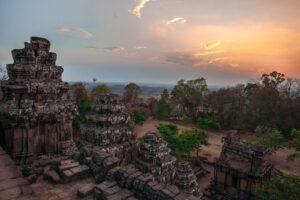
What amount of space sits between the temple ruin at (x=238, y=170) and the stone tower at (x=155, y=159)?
22.4ft

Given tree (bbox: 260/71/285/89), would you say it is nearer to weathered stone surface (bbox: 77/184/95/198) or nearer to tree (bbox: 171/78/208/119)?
tree (bbox: 171/78/208/119)

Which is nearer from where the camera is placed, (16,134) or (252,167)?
(16,134)

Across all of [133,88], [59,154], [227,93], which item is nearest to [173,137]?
[59,154]

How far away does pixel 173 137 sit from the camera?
58.2 feet

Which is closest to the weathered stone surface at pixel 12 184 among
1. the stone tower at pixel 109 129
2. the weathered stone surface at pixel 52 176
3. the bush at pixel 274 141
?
the weathered stone surface at pixel 52 176

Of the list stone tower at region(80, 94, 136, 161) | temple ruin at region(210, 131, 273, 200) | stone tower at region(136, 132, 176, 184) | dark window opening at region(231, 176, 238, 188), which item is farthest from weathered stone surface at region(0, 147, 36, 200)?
dark window opening at region(231, 176, 238, 188)

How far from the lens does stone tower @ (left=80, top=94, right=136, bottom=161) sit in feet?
32.2

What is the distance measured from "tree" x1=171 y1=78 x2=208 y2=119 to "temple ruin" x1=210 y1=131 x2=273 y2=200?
2285cm

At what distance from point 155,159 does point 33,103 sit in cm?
533

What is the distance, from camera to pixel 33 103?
5.86 m

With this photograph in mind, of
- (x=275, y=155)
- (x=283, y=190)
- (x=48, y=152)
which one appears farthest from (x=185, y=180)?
(x=275, y=155)

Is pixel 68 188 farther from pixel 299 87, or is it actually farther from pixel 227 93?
pixel 299 87

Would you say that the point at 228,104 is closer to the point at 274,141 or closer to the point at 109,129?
the point at 274,141

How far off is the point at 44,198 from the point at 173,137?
1416cm
